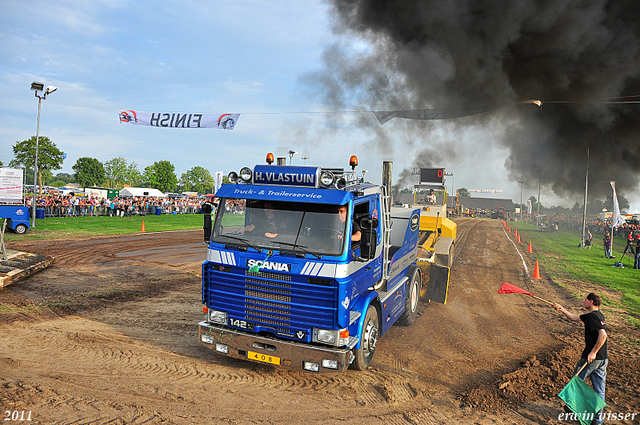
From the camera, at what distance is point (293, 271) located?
5.18m

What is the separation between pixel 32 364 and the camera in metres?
5.71

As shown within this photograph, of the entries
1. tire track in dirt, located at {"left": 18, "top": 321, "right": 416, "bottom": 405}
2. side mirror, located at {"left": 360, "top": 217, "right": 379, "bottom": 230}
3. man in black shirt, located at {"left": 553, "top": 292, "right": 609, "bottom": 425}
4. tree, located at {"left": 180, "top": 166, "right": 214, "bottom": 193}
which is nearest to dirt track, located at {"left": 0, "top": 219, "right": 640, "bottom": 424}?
tire track in dirt, located at {"left": 18, "top": 321, "right": 416, "bottom": 405}

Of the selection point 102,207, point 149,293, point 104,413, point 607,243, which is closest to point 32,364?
point 104,413

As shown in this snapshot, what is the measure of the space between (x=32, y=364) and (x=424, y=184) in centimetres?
1380

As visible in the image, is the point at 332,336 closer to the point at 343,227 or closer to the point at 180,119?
the point at 343,227

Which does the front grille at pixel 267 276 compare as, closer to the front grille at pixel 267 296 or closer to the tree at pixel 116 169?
the front grille at pixel 267 296

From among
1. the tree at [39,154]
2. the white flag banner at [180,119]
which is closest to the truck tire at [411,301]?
the white flag banner at [180,119]

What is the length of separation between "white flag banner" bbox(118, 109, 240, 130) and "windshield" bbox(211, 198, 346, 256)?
52.8 feet

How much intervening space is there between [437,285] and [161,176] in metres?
90.2

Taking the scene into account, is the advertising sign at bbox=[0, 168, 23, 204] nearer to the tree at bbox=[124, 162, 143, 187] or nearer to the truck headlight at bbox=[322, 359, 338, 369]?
the truck headlight at bbox=[322, 359, 338, 369]

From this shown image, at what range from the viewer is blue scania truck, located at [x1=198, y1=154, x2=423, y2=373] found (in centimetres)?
514

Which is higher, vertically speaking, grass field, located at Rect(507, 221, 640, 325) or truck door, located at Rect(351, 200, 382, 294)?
truck door, located at Rect(351, 200, 382, 294)

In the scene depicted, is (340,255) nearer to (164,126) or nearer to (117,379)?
(117,379)

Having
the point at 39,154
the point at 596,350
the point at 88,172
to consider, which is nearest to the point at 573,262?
the point at 596,350
